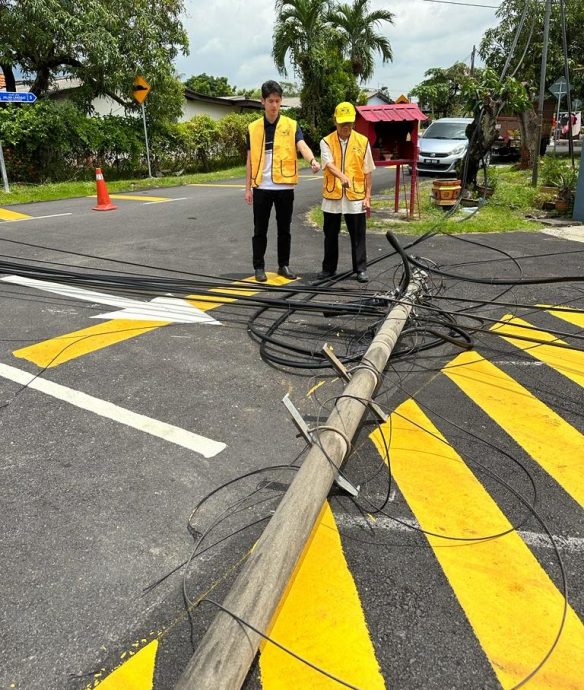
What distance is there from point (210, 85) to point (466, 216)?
54838mm

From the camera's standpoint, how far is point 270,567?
2125 millimetres

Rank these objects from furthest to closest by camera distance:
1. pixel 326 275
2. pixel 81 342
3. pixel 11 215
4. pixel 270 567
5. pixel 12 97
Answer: pixel 12 97 → pixel 11 215 → pixel 326 275 → pixel 81 342 → pixel 270 567

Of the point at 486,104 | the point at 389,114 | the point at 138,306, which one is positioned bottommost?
the point at 138,306

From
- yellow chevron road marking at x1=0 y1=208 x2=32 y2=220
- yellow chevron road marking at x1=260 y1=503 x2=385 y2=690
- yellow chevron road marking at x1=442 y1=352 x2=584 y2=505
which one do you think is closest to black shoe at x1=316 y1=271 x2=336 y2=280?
yellow chevron road marking at x1=442 y1=352 x2=584 y2=505

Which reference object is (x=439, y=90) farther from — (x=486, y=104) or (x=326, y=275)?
(x=326, y=275)

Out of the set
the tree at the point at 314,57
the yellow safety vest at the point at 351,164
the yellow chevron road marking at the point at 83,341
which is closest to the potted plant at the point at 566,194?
the yellow safety vest at the point at 351,164

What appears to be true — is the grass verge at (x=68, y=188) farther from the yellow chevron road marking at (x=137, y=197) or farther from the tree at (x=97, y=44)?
the tree at (x=97, y=44)

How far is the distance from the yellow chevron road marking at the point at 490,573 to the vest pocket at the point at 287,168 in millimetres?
3692

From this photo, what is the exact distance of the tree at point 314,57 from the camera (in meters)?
28.1

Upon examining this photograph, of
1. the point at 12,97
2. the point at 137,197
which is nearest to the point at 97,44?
the point at 12,97

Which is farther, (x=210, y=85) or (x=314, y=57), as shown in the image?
(x=210, y=85)

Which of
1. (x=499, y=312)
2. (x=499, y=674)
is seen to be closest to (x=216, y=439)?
(x=499, y=674)

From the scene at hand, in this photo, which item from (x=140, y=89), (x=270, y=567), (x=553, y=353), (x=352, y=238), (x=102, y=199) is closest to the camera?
(x=270, y=567)

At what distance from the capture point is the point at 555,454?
11.1 ft
